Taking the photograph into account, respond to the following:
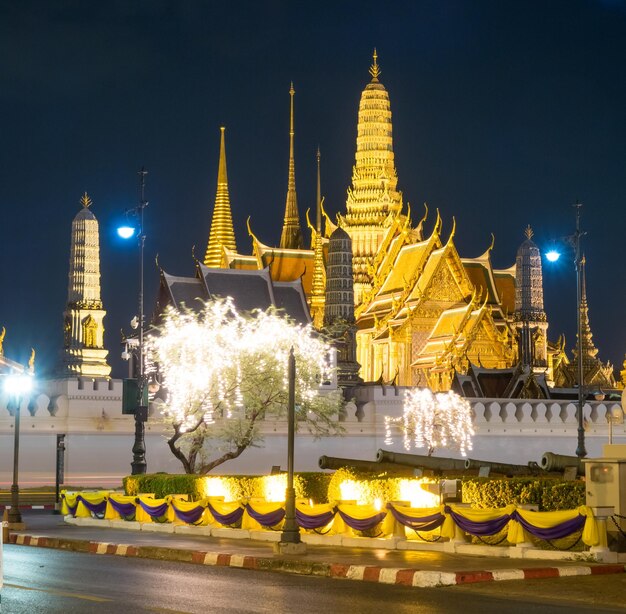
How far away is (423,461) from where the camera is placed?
23.8 metres

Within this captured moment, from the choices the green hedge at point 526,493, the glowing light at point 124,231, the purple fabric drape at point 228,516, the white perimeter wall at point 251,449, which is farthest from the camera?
the white perimeter wall at point 251,449

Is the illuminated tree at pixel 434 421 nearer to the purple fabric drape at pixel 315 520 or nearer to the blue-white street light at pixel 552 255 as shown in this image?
the blue-white street light at pixel 552 255

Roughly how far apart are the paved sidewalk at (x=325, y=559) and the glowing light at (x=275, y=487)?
197 centimetres

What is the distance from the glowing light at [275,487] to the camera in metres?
24.9

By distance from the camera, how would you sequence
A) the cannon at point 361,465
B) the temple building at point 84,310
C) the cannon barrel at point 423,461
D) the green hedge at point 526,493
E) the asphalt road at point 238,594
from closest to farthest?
the asphalt road at point 238,594 → the green hedge at point 526,493 → the cannon barrel at point 423,461 → the cannon at point 361,465 → the temple building at point 84,310

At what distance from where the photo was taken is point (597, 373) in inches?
3565

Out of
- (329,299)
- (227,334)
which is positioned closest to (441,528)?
(227,334)

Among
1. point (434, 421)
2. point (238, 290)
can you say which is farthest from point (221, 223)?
point (434, 421)

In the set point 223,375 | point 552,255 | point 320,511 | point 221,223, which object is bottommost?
point 320,511

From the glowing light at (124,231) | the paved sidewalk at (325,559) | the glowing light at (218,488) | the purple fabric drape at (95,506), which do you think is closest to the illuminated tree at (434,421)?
the glowing light at (124,231)

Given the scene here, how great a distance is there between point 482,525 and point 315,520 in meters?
3.58

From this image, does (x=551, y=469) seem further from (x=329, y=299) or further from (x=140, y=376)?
(x=329, y=299)

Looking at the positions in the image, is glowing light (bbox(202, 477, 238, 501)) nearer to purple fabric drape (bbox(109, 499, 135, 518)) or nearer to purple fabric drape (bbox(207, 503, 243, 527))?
purple fabric drape (bbox(109, 499, 135, 518))

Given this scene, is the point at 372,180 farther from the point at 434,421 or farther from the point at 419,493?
the point at 419,493
